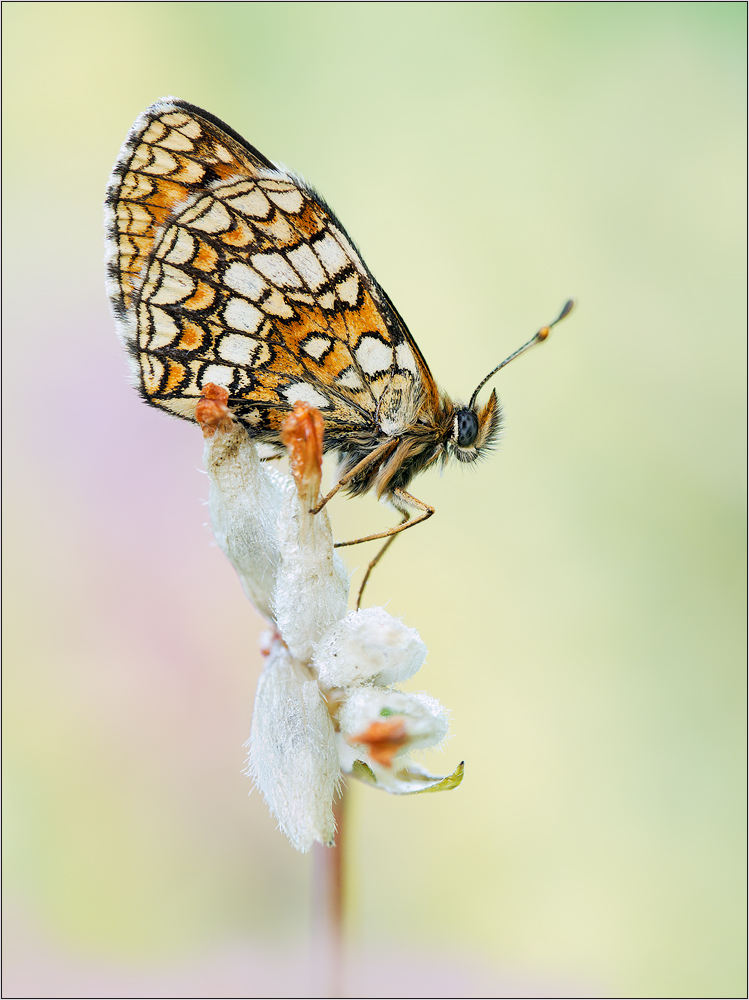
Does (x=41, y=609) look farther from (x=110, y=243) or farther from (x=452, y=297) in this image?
(x=452, y=297)

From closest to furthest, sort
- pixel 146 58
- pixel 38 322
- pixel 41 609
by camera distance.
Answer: pixel 41 609 → pixel 38 322 → pixel 146 58

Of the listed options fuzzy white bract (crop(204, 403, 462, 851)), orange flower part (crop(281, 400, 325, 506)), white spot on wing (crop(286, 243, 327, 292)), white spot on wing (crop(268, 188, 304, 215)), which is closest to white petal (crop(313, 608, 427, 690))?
fuzzy white bract (crop(204, 403, 462, 851))

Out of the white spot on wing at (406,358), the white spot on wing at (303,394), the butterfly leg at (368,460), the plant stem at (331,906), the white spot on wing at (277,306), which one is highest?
the white spot on wing at (277,306)

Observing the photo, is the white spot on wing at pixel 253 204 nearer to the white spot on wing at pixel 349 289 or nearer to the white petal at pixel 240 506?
the white spot on wing at pixel 349 289

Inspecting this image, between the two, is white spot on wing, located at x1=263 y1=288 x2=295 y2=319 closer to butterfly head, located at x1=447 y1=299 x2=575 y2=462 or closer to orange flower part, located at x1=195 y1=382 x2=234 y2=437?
orange flower part, located at x1=195 y1=382 x2=234 y2=437


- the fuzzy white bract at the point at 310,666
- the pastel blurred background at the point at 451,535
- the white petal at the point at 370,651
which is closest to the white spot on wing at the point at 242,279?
the fuzzy white bract at the point at 310,666

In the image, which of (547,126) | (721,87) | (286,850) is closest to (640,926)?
(286,850)
